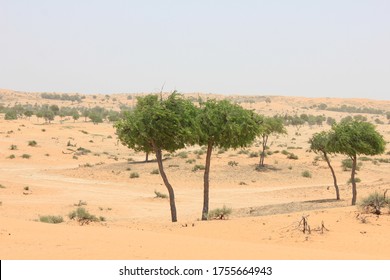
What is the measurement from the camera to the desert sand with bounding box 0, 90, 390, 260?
44.1 ft

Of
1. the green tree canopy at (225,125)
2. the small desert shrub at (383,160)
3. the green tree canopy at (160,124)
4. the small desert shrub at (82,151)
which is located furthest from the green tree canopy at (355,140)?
the small desert shrub at (82,151)

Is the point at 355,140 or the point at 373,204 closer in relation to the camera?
the point at 373,204

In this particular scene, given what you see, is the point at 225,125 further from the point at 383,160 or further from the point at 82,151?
the point at 82,151

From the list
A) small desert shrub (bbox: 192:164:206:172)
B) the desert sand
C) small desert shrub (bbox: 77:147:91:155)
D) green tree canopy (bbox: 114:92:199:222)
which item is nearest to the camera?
the desert sand

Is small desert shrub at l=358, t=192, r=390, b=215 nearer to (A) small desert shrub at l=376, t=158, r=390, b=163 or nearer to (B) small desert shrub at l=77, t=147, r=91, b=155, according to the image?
(A) small desert shrub at l=376, t=158, r=390, b=163

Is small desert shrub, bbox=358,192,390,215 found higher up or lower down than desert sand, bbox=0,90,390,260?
higher up

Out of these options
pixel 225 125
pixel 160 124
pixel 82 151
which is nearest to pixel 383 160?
pixel 82 151

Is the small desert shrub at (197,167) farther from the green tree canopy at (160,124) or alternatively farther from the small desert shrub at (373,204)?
the small desert shrub at (373,204)

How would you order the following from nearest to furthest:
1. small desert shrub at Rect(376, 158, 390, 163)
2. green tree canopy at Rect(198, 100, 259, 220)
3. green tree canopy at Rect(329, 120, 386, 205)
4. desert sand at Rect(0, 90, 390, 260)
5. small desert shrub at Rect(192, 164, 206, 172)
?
desert sand at Rect(0, 90, 390, 260) < green tree canopy at Rect(198, 100, 259, 220) < green tree canopy at Rect(329, 120, 386, 205) < small desert shrub at Rect(192, 164, 206, 172) < small desert shrub at Rect(376, 158, 390, 163)

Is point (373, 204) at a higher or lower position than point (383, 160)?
higher

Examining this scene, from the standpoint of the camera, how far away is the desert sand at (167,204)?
13.5 meters

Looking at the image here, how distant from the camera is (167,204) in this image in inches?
1312

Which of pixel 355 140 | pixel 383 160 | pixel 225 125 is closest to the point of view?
pixel 225 125

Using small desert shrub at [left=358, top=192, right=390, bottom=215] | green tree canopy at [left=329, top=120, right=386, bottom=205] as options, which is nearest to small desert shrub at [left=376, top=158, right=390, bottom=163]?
green tree canopy at [left=329, top=120, right=386, bottom=205]
